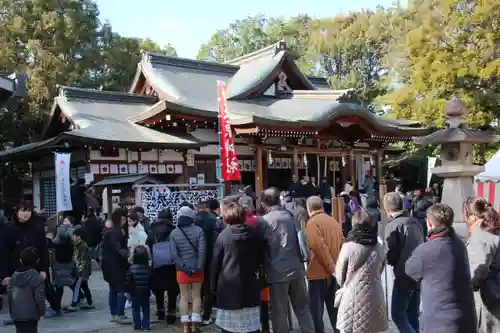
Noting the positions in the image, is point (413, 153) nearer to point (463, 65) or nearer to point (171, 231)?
point (463, 65)

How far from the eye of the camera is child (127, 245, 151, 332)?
6020mm

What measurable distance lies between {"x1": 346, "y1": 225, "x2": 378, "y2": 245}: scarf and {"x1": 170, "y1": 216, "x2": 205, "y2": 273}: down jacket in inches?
83.3

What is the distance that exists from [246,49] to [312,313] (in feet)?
111

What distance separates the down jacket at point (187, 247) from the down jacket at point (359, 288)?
2027 millimetres

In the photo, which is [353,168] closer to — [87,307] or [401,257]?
[87,307]

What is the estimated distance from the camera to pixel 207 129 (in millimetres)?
15883

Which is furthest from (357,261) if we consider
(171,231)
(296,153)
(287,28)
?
(287,28)

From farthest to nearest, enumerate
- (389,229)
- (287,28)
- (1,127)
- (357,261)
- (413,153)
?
1. (287,28)
2. (413,153)
3. (1,127)
4. (389,229)
5. (357,261)

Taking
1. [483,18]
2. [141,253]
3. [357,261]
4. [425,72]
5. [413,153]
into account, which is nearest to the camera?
[357,261]

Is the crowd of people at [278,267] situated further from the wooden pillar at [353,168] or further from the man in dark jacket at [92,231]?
the wooden pillar at [353,168]

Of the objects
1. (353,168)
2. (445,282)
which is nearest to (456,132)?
(445,282)

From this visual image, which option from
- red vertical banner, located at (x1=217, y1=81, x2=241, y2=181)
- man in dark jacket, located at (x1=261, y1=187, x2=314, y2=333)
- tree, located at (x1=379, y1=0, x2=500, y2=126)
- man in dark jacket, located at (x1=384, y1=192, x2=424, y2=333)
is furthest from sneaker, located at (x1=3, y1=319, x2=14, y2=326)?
tree, located at (x1=379, y1=0, x2=500, y2=126)

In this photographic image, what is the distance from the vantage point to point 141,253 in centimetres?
607

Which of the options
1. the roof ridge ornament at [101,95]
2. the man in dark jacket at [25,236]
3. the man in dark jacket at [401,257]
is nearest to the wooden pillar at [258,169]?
the roof ridge ornament at [101,95]
